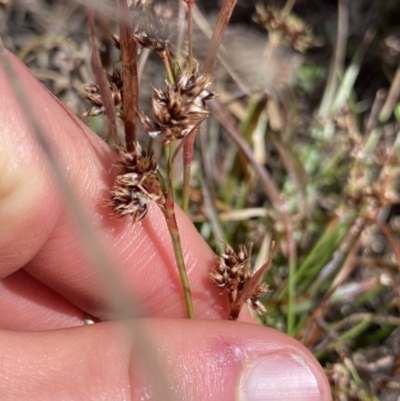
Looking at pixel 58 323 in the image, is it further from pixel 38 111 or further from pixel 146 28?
pixel 146 28

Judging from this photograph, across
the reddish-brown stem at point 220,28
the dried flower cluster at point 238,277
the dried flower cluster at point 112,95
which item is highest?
the reddish-brown stem at point 220,28

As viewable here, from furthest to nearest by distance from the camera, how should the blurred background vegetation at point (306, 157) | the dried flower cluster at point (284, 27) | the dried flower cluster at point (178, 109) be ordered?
the dried flower cluster at point (284, 27)
the blurred background vegetation at point (306, 157)
the dried flower cluster at point (178, 109)

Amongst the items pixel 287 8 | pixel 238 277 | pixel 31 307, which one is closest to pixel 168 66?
pixel 238 277

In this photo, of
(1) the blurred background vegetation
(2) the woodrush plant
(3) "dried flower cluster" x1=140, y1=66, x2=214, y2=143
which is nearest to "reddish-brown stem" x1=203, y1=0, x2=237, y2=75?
(2) the woodrush plant

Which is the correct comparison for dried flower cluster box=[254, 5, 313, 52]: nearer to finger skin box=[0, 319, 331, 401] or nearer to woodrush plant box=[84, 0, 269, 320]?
woodrush plant box=[84, 0, 269, 320]

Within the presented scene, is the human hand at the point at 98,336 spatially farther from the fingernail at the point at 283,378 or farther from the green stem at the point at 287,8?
the green stem at the point at 287,8

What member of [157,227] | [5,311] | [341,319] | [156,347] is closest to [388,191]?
[341,319]

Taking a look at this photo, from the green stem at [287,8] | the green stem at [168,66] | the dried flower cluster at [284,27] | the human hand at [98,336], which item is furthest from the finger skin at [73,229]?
the green stem at [287,8]
